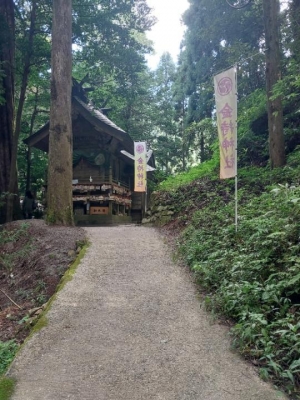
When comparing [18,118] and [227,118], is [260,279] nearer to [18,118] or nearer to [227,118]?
[227,118]

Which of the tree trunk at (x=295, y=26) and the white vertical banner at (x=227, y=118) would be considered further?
the tree trunk at (x=295, y=26)

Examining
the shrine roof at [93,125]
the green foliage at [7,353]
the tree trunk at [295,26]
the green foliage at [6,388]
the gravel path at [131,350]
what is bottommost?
the green foliage at [7,353]

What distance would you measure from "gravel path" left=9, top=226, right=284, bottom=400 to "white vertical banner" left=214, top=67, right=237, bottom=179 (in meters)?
2.30

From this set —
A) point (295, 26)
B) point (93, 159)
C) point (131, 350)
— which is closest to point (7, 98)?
point (93, 159)

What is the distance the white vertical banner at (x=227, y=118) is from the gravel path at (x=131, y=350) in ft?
7.55

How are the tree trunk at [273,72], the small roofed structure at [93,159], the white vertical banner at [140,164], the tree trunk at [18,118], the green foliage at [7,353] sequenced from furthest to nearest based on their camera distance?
the white vertical banner at [140,164] → the small roofed structure at [93,159] → the tree trunk at [18,118] → the tree trunk at [273,72] → the green foliage at [7,353]

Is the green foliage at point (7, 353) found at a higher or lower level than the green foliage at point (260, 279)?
lower

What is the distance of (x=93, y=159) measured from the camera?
1478cm

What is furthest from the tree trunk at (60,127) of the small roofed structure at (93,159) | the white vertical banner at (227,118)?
the small roofed structure at (93,159)

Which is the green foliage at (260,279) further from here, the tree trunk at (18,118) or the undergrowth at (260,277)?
the tree trunk at (18,118)

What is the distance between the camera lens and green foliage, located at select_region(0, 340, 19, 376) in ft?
10.9

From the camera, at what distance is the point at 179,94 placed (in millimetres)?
23516

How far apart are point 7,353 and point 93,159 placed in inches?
466

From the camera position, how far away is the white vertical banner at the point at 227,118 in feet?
19.3
